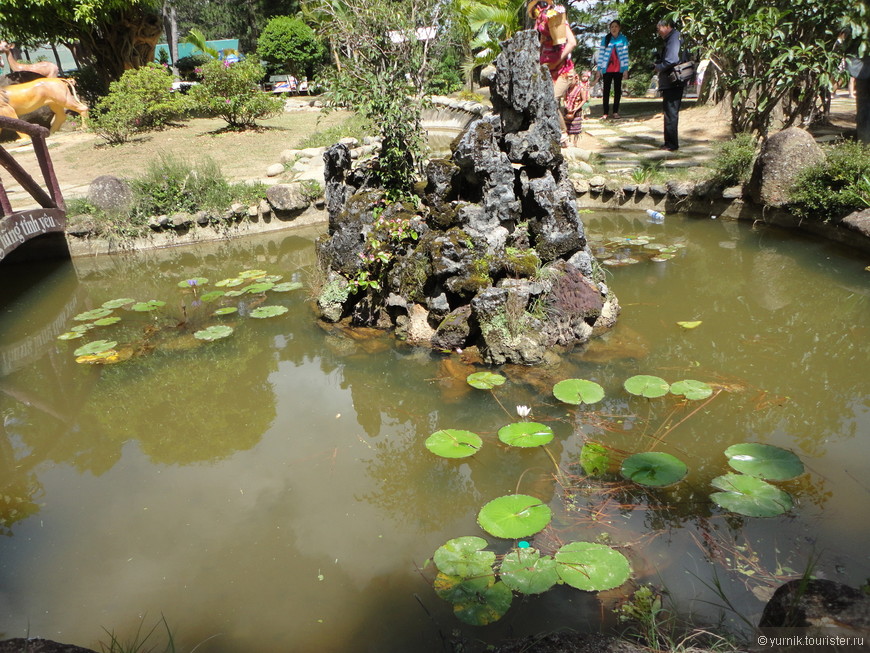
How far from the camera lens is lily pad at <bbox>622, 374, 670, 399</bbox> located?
160 inches

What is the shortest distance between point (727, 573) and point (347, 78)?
16.8ft

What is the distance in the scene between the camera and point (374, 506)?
132 inches

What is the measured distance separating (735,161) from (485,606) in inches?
283

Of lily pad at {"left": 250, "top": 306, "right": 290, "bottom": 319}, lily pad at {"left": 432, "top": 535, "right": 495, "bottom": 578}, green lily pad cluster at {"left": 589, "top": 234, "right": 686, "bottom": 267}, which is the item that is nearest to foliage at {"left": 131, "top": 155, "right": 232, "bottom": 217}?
lily pad at {"left": 250, "top": 306, "right": 290, "bottom": 319}

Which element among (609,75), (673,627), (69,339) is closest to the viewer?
(673,627)

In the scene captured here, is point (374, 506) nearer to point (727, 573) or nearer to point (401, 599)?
point (401, 599)

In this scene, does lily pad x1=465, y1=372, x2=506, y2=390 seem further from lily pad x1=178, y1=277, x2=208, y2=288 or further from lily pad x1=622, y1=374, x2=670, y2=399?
lily pad x1=178, y1=277, x2=208, y2=288

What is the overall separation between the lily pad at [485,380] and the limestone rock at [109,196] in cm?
605

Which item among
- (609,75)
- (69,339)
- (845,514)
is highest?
(609,75)

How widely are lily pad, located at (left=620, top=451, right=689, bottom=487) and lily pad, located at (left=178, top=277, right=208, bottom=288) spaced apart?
4.78 m

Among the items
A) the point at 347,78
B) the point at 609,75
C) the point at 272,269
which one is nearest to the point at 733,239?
the point at 347,78

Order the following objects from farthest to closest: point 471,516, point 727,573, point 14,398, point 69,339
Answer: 1. point 69,339
2. point 14,398
3. point 471,516
4. point 727,573

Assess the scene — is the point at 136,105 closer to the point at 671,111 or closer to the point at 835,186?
the point at 671,111

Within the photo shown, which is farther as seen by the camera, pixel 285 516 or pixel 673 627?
pixel 285 516
